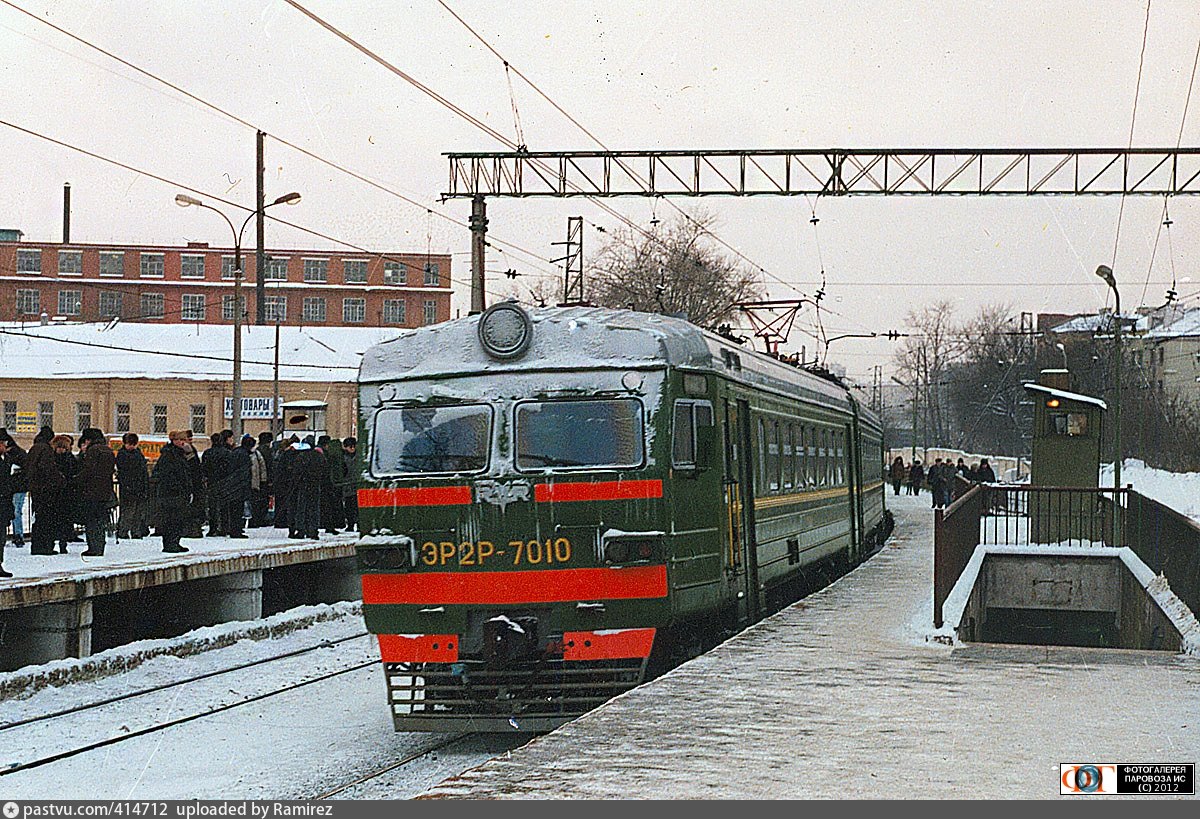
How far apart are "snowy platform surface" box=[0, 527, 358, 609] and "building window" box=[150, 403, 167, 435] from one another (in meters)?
44.4

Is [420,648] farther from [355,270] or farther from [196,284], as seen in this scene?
[196,284]

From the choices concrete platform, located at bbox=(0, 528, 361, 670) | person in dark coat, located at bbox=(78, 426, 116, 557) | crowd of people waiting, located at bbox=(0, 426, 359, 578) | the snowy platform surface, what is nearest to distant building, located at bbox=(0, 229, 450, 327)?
crowd of people waiting, located at bbox=(0, 426, 359, 578)

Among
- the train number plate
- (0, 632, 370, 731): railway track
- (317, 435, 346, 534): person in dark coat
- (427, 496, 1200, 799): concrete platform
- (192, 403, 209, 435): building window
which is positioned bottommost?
(0, 632, 370, 731): railway track

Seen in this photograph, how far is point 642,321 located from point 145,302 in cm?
8865

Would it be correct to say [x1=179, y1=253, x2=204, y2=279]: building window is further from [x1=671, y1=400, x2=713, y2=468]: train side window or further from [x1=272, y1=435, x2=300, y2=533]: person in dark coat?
[x1=671, y1=400, x2=713, y2=468]: train side window

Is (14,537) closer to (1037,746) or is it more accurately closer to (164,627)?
(164,627)

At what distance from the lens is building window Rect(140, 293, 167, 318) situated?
9419 cm

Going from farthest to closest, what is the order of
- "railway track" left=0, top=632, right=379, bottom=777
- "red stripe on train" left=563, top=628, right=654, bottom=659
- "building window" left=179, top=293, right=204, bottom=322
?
"building window" left=179, top=293, right=204, bottom=322 → "railway track" left=0, top=632, right=379, bottom=777 → "red stripe on train" left=563, top=628, right=654, bottom=659

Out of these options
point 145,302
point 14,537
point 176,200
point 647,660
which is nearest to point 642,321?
point 647,660

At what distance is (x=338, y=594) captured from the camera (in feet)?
73.4

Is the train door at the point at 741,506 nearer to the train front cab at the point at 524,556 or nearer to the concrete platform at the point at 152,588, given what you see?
the train front cab at the point at 524,556

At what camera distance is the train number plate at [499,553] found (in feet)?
34.8

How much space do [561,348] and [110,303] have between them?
297 ft

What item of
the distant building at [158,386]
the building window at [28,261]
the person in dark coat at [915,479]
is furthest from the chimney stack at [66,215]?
the person in dark coat at [915,479]
